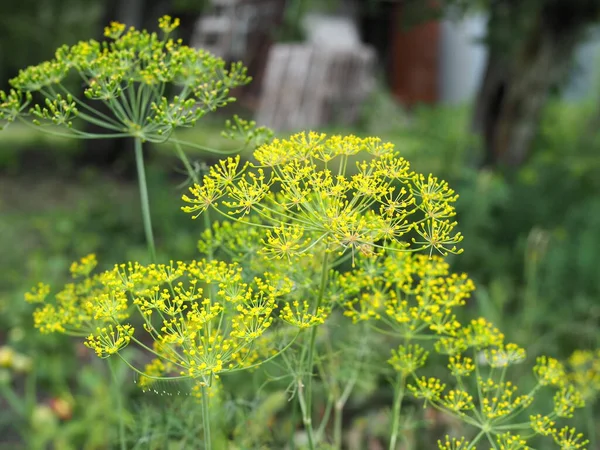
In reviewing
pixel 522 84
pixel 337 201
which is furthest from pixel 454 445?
pixel 522 84

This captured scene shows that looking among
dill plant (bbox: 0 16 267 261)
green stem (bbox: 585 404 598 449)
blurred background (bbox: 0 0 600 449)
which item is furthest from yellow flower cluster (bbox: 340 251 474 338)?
green stem (bbox: 585 404 598 449)

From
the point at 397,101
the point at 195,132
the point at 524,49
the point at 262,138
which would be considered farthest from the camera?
the point at 397,101

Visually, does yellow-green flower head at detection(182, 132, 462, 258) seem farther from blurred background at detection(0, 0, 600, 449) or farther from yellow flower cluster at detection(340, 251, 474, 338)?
blurred background at detection(0, 0, 600, 449)

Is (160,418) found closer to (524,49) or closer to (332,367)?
(332,367)

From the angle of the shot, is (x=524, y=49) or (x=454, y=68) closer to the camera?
(x=524, y=49)

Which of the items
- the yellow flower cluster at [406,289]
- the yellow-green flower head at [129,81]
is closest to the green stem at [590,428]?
the yellow flower cluster at [406,289]

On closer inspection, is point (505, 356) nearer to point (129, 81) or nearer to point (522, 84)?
point (129, 81)

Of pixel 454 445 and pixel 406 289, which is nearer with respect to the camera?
pixel 454 445

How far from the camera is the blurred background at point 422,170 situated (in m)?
3.77

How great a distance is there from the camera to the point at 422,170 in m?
5.60

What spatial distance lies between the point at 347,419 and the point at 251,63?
10794 millimetres

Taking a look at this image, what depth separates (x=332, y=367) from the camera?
1.86 metres

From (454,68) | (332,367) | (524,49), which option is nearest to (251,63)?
(454,68)

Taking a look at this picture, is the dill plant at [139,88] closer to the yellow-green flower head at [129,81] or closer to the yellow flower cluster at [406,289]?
the yellow-green flower head at [129,81]
